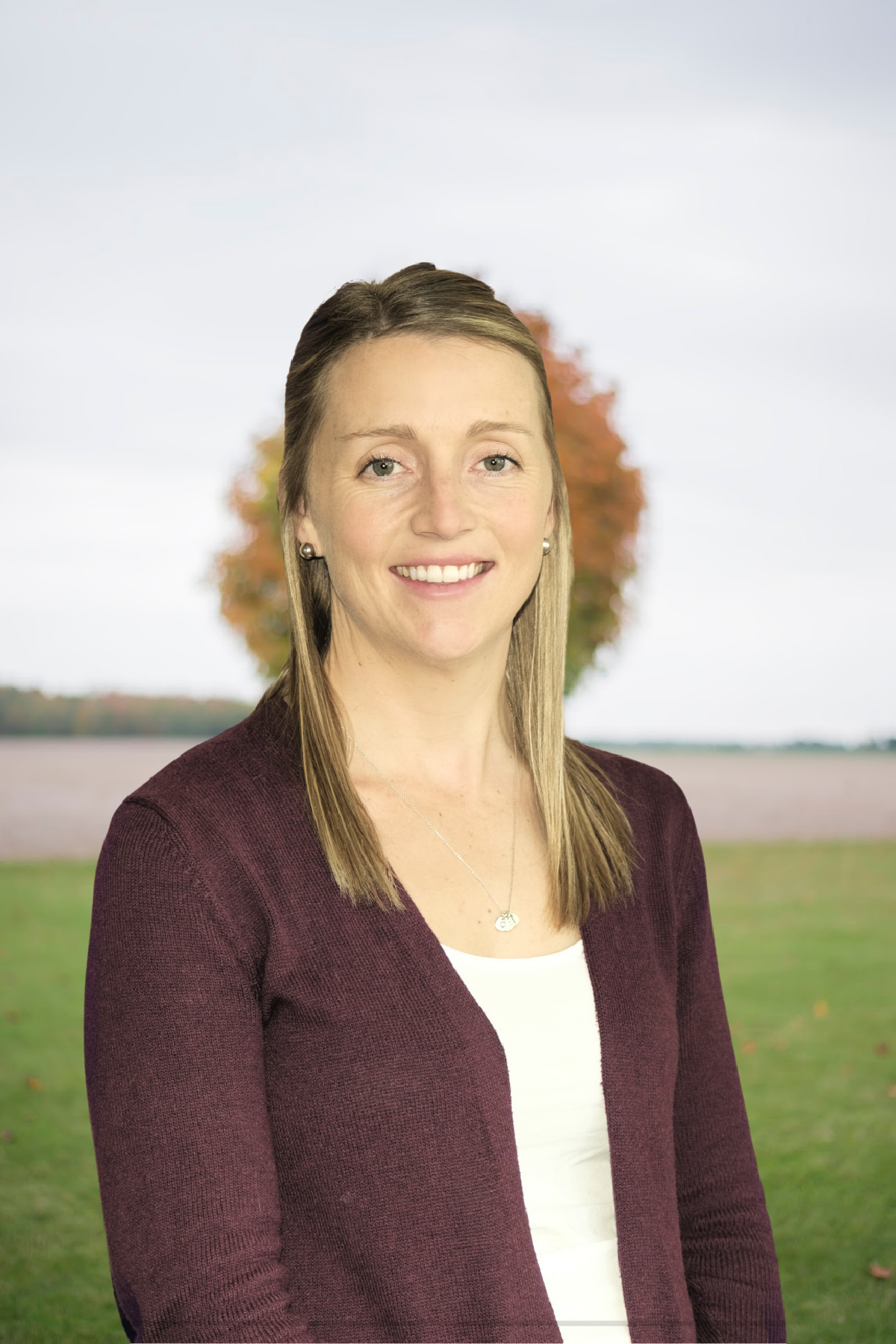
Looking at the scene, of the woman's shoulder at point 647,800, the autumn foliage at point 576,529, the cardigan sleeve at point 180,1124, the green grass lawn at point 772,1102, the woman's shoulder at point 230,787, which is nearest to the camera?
the cardigan sleeve at point 180,1124

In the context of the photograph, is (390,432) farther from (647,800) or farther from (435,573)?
(647,800)

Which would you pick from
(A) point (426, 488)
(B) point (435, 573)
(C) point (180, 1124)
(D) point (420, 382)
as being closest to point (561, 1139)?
(C) point (180, 1124)

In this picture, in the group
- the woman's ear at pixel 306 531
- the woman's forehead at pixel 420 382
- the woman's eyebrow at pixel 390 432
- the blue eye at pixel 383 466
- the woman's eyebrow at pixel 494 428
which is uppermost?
the woman's forehead at pixel 420 382

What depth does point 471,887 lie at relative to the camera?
6.30 feet

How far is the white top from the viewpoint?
5.65 feet

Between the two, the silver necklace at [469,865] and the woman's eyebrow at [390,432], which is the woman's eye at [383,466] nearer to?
the woman's eyebrow at [390,432]

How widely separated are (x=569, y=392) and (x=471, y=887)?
35.0 feet

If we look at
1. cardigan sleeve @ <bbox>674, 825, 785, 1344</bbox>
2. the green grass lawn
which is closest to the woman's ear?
cardigan sleeve @ <bbox>674, 825, 785, 1344</bbox>

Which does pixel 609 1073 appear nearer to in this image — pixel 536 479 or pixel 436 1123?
→ pixel 436 1123

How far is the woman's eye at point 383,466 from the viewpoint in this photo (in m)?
1.85

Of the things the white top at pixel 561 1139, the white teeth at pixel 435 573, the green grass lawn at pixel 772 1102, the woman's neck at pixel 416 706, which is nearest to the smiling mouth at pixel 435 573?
the white teeth at pixel 435 573

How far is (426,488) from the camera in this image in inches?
72.7

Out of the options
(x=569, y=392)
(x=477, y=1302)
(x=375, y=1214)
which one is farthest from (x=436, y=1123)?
(x=569, y=392)

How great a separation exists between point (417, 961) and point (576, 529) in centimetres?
1043
